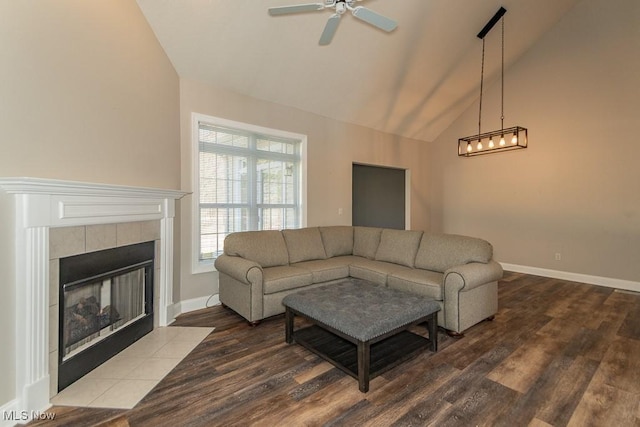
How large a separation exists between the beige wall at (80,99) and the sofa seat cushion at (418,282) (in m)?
2.75

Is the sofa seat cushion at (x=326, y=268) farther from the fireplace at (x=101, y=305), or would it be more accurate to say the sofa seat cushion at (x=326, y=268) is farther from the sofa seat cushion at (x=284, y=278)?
the fireplace at (x=101, y=305)

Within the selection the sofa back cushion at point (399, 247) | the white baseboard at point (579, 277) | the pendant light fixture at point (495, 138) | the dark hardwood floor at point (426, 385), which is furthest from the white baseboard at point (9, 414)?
the white baseboard at point (579, 277)

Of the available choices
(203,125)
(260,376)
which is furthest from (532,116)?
(260,376)

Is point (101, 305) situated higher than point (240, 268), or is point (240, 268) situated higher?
point (240, 268)

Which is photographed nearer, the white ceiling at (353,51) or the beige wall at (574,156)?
the white ceiling at (353,51)

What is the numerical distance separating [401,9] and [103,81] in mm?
3261

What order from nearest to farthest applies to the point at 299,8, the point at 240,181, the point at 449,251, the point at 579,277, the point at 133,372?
the point at 133,372, the point at 299,8, the point at 449,251, the point at 240,181, the point at 579,277

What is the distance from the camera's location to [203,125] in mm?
3516

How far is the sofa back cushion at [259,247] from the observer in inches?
132

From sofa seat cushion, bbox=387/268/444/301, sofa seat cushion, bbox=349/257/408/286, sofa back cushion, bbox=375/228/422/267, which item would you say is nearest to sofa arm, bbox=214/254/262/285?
sofa seat cushion, bbox=349/257/408/286

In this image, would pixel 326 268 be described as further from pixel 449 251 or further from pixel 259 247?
pixel 449 251

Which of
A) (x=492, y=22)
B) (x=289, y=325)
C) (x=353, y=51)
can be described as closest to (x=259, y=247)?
(x=289, y=325)

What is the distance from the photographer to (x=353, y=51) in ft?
12.2

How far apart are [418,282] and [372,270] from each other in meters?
0.64
